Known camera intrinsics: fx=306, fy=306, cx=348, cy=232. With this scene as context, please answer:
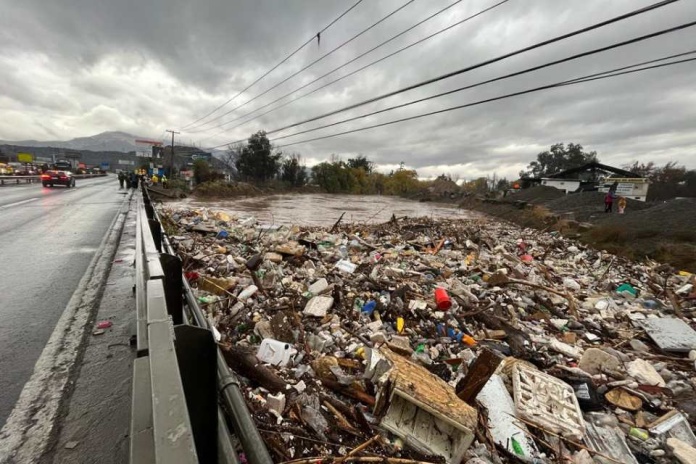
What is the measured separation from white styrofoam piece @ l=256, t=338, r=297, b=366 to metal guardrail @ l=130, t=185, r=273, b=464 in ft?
4.69

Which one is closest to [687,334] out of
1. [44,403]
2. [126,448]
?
[126,448]

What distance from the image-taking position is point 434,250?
8.22 meters

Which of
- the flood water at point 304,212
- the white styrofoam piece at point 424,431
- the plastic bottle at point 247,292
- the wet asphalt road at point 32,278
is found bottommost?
the flood water at point 304,212

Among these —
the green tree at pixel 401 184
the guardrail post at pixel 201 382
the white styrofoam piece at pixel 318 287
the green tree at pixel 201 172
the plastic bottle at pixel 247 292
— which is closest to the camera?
the guardrail post at pixel 201 382

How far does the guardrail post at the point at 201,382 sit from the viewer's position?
117 cm

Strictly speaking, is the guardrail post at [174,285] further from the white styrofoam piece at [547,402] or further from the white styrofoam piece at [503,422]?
the white styrofoam piece at [547,402]

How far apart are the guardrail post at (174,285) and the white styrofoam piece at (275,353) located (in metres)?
0.94

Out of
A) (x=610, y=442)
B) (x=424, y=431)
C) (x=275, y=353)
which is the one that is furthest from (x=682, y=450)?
(x=275, y=353)

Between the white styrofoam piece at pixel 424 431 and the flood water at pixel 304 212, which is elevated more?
the white styrofoam piece at pixel 424 431

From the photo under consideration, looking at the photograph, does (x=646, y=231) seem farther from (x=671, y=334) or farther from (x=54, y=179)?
(x=54, y=179)

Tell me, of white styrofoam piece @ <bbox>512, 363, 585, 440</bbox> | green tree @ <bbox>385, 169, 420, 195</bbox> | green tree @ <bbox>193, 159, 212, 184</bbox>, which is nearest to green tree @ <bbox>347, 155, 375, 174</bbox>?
green tree @ <bbox>385, 169, 420, 195</bbox>

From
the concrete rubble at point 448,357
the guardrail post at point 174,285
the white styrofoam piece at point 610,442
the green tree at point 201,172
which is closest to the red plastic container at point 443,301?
the concrete rubble at point 448,357

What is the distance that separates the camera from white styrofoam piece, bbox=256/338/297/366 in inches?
114

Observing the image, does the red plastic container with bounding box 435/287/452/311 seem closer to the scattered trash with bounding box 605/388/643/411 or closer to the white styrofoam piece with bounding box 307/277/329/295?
the white styrofoam piece with bounding box 307/277/329/295
